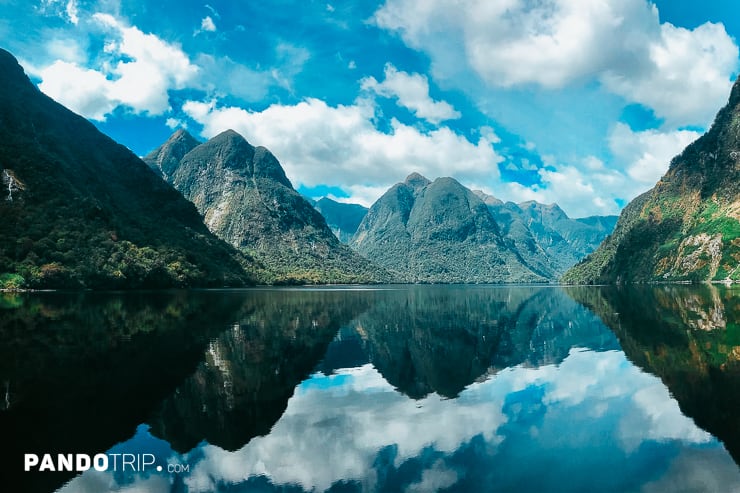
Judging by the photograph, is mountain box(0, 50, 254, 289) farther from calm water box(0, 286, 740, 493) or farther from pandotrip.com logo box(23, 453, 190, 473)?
pandotrip.com logo box(23, 453, 190, 473)

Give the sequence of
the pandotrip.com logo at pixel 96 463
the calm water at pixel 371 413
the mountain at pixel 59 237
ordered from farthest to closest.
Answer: the mountain at pixel 59 237 < the calm water at pixel 371 413 < the pandotrip.com logo at pixel 96 463

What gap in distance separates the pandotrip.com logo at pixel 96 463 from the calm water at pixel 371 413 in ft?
0.52

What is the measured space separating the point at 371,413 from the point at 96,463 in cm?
1237

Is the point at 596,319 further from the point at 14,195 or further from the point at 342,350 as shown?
the point at 14,195

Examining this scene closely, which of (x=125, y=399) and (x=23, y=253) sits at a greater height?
(x=23, y=253)

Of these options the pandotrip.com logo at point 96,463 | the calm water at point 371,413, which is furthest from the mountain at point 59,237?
the pandotrip.com logo at point 96,463

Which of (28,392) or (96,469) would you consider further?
(28,392)

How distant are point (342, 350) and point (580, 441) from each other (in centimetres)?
2745

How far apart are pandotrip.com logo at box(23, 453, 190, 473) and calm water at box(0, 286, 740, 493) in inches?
6.2

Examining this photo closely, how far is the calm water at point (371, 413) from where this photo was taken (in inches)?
623

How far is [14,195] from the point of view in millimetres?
144750

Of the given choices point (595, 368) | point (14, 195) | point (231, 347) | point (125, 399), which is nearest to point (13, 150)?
point (14, 195)

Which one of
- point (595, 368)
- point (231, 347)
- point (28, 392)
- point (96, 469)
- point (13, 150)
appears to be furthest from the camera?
point (13, 150)

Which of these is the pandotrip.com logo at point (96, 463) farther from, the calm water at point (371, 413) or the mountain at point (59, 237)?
the mountain at point (59, 237)
